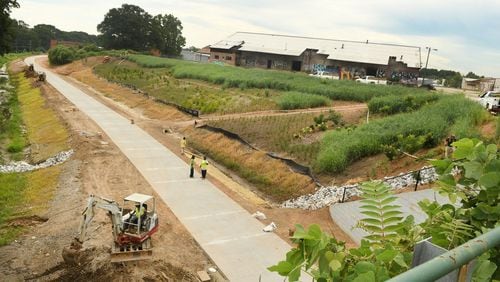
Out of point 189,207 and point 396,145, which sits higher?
point 396,145

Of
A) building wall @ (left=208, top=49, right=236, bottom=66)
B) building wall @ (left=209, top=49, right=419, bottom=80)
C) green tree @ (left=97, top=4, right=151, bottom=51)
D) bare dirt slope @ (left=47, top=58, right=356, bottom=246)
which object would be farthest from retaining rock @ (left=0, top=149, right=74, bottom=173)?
green tree @ (left=97, top=4, right=151, bottom=51)

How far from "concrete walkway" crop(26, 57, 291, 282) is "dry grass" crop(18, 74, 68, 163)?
13.1 ft

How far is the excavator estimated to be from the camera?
1361cm

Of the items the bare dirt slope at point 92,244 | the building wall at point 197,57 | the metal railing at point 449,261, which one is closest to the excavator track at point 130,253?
the bare dirt slope at point 92,244

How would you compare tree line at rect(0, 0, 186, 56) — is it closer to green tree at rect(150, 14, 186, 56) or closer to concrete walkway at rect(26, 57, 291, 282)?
green tree at rect(150, 14, 186, 56)

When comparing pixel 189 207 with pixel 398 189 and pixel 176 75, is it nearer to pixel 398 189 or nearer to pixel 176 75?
pixel 398 189

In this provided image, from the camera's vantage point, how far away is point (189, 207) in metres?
18.8

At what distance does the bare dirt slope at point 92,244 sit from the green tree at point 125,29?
87.3 meters

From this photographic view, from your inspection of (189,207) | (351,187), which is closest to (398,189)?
(351,187)

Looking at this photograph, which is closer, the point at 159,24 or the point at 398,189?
the point at 398,189

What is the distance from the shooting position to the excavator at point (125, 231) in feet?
44.7

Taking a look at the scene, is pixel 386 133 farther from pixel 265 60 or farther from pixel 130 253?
pixel 265 60

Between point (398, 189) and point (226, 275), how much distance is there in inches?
371

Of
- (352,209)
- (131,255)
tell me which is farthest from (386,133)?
(131,255)
